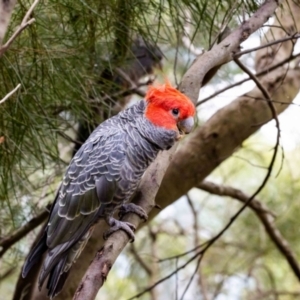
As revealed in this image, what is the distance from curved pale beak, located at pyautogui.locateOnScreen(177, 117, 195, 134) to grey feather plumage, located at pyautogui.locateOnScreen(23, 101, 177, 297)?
0.09 feet

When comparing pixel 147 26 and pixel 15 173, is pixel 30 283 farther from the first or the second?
pixel 147 26

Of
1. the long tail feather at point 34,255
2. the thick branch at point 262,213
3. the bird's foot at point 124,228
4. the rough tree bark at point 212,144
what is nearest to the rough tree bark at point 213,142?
the rough tree bark at point 212,144

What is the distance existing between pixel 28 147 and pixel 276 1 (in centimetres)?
60

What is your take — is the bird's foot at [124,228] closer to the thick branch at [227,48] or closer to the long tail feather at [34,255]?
the long tail feather at [34,255]

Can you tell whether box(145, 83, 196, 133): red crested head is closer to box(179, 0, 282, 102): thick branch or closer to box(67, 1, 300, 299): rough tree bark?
box(179, 0, 282, 102): thick branch

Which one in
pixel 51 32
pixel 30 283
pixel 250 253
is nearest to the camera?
pixel 51 32

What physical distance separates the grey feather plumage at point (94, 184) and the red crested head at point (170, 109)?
0.07ft

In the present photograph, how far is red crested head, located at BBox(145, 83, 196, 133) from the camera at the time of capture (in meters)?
1.09

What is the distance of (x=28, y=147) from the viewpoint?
4.44ft

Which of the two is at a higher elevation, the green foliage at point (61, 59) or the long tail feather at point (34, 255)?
the green foliage at point (61, 59)

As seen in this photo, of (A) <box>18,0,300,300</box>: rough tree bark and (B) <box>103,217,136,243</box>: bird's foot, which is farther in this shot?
(A) <box>18,0,300,300</box>: rough tree bark

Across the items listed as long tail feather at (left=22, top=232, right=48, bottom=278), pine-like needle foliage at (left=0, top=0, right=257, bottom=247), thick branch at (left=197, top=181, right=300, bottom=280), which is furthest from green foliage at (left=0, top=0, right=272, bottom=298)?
thick branch at (left=197, top=181, right=300, bottom=280)

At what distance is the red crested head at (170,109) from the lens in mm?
1088

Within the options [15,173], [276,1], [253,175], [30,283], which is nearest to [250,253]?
[253,175]
